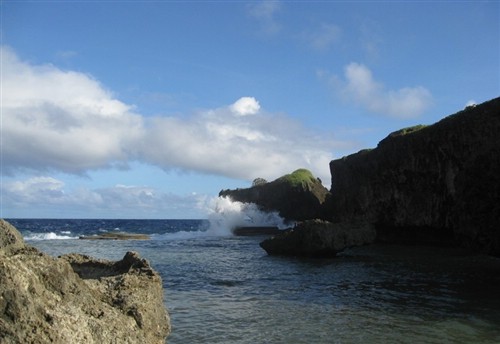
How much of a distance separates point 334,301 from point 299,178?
5409cm

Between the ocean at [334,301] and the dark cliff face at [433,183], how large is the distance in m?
2.97

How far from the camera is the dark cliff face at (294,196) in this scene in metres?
66.4

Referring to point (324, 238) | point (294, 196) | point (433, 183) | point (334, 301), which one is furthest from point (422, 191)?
point (294, 196)

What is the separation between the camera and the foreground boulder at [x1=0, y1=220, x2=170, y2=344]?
15.0ft

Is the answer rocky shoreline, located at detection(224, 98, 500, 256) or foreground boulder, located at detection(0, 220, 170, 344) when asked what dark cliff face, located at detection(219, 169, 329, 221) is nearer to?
rocky shoreline, located at detection(224, 98, 500, 256)

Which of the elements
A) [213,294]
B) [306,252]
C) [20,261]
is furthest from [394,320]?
[306,252]

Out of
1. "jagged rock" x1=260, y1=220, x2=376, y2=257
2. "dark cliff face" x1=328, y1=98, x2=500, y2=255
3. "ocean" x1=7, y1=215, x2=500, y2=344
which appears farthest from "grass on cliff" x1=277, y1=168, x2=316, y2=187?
"ocean" x1=7, y1=215, x2=500, y2=344

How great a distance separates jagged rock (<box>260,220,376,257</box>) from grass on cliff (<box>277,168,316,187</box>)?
3821 cm

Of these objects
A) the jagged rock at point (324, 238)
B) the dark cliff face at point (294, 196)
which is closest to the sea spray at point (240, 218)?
the dark cliff face at point (294, 196)

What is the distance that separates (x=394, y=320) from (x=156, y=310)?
290 inches

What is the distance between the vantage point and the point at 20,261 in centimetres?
523

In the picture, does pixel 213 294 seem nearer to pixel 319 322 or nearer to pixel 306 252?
pixel 319 322

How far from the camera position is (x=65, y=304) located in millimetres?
5352

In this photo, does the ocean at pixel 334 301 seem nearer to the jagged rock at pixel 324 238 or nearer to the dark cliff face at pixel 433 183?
the jagged rock at pixel 324 238
